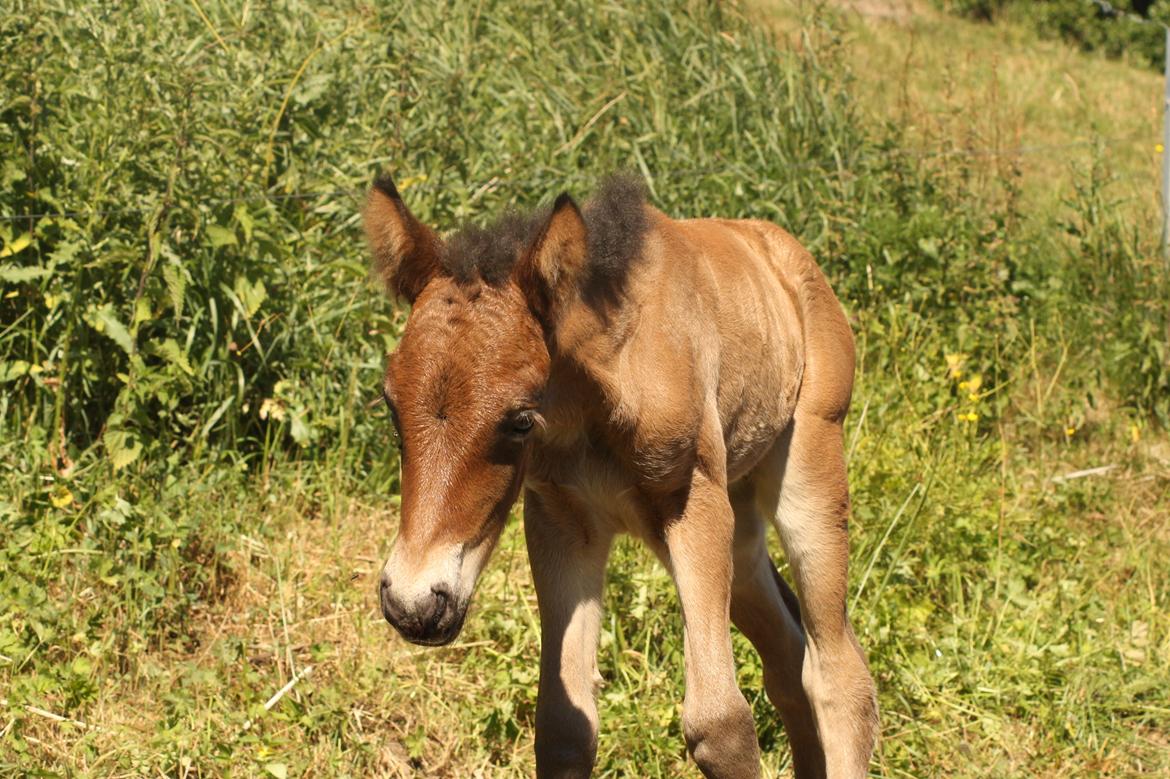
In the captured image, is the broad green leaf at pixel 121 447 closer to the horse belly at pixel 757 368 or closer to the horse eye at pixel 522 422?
the horse belly at pixel 757 368

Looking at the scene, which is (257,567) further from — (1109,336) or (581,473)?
(1109,336)

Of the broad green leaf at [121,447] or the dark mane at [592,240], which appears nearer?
the dark mane at [592,240]

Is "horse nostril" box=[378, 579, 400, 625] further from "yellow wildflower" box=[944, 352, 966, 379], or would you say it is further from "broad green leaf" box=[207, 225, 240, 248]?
"yellow wildflower" box=[944, 352, 966, 379]

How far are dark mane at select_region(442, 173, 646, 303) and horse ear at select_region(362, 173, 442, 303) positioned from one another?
0.06 meters

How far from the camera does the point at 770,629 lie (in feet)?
15.5

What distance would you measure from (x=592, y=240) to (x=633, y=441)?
1.75 feet

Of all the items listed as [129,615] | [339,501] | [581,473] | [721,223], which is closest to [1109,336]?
[721,223]

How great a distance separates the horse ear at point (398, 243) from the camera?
3361 mm

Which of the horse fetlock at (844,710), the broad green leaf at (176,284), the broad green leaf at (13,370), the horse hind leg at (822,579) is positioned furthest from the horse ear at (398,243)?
the broad green leaf at (13,370)

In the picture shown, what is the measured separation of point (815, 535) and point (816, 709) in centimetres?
56

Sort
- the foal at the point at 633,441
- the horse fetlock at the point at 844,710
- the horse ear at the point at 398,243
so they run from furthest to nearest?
the horse fetlock at the point at 844,710 < the horse ear at the point at 398,243 < the foal at the point at 633,441

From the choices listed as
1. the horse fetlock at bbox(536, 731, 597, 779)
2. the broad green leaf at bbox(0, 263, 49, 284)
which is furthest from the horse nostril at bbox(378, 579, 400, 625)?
the broad green leaf at bbox(0, 263, 49, 284)

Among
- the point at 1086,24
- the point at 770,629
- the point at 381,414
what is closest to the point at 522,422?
the point at 770,629

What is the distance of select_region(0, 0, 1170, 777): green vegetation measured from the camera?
192 inches
